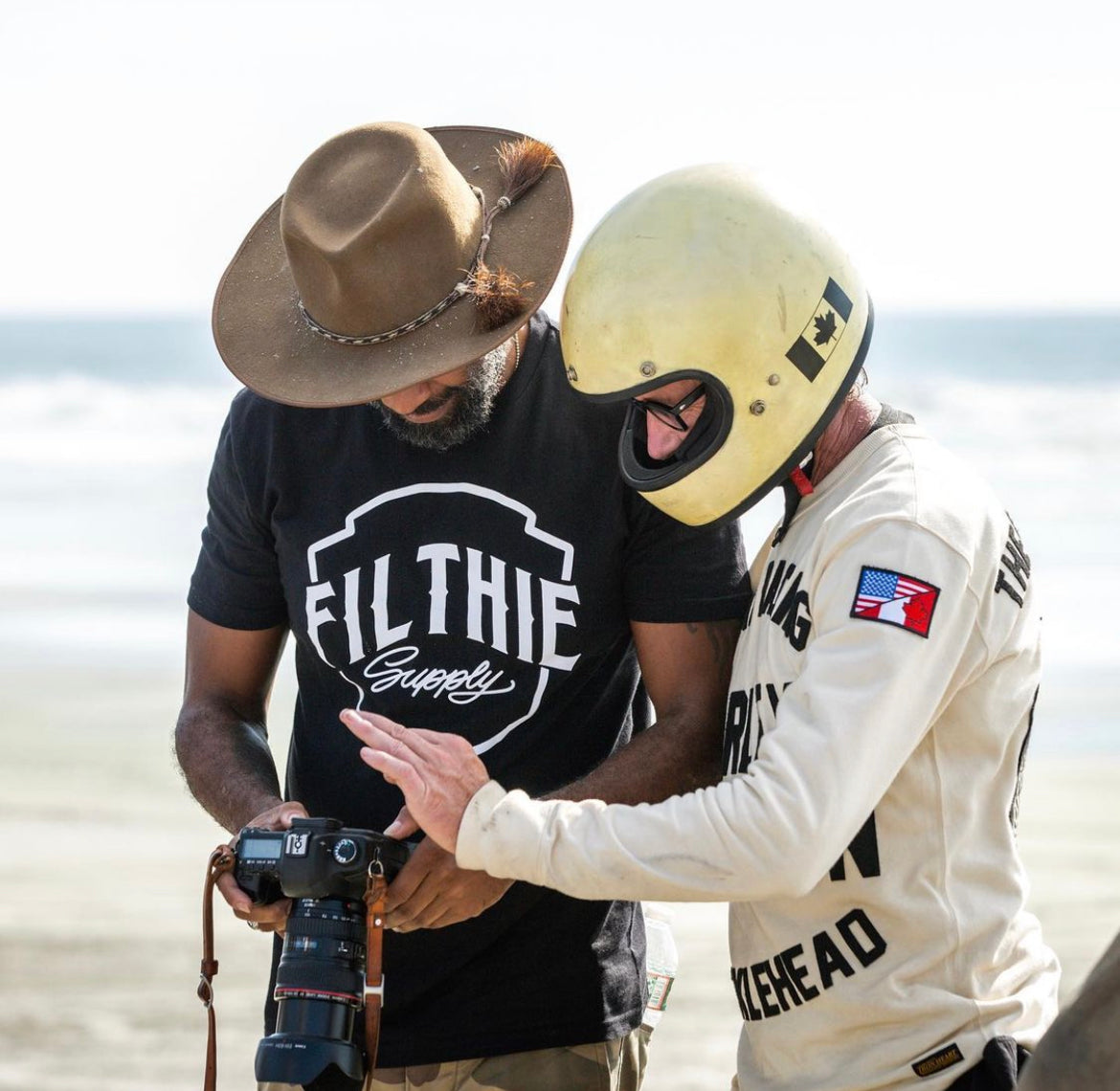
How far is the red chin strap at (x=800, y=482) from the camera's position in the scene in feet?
9.40

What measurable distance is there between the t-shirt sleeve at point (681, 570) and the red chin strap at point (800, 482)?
0.38 m

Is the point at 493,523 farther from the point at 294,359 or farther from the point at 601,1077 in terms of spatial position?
the point at 601,1077

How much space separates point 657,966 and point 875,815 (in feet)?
3.68

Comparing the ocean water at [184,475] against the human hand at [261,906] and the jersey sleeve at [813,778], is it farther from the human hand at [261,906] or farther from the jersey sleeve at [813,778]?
the jersey sleeve at [813,778]

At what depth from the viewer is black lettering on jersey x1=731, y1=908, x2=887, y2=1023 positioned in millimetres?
2629

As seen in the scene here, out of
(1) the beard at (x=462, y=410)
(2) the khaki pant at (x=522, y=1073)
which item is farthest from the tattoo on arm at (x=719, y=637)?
(2) the khaki pant at (x=522, y=1073)

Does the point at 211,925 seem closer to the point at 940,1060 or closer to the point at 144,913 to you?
the point at 940,1060

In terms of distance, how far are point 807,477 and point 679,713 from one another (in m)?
0.58

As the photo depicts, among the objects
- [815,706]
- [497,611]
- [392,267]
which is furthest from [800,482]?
[392,267]

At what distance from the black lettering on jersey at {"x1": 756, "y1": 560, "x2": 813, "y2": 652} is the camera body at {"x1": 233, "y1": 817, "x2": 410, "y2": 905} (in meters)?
0.74

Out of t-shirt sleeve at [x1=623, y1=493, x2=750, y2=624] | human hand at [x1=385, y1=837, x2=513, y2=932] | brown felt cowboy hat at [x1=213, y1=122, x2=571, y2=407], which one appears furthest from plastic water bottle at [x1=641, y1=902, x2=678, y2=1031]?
brown felt cowboy hat at [x1=213, y1=122, x2=571, y2=407]

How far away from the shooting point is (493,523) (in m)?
3.34

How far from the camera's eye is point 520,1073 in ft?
10.9

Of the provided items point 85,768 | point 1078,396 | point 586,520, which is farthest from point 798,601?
point 1078,396
